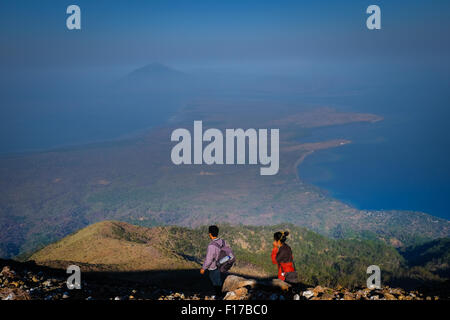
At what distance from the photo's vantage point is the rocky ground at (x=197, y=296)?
930cm

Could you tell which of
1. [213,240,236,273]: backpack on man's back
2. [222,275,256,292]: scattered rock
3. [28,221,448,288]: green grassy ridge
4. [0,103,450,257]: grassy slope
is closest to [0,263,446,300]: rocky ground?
[222,275,256,292]: scattered rock

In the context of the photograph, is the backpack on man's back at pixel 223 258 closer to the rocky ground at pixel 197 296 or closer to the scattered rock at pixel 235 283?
the rocky ground at pixel 197 296

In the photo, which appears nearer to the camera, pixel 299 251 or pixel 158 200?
pixel 299 251

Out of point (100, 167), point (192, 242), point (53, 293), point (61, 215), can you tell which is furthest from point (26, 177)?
point (53, 293)

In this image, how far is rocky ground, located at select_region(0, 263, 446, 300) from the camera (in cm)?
930

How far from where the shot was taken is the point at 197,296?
10.9 meters

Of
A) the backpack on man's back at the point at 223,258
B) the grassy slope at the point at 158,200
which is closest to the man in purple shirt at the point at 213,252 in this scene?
the backpack on man's back at the point at 223,258

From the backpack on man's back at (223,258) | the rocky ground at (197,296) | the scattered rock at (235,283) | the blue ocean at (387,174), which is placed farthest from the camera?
the blue ocean at (387,174)

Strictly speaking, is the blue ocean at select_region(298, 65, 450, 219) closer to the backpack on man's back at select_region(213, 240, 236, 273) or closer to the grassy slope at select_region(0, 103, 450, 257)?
the grassy slope at select_region(0, 103, 450, 257)

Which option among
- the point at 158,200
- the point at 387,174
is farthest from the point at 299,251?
the point at 387,174

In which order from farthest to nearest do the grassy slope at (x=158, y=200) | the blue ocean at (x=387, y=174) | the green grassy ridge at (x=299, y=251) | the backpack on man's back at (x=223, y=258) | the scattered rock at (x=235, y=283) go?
the blue ocean at (x=387, y=174) < the grassy slope at (x=158, y=200) < the green grassy ridge at (x=299, y=251) < the scattered rock at (x=235, y=283) < the backpack on man's back at (x=223, y=258)

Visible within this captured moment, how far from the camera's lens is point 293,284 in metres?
A: 9.99

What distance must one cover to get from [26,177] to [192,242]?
5537 inches

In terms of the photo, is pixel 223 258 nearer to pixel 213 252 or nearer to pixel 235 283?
pixel 213 252
